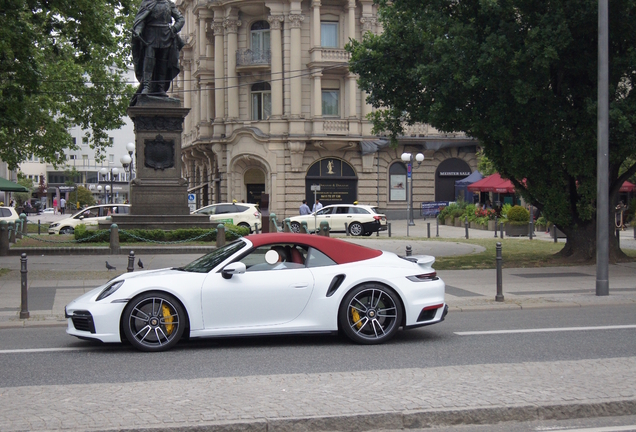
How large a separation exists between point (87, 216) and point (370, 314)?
29058 millimetres

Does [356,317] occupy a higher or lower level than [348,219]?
lower

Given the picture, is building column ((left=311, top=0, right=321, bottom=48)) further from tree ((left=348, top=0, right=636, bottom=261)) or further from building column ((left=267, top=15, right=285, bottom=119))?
tree ((left=348, top=0, right=636, bottom=261))

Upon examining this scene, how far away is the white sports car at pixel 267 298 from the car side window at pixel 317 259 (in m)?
0.01

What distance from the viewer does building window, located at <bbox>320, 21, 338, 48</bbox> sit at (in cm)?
4828

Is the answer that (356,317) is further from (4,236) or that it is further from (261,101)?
(261,101)

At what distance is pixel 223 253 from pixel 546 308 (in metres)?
5.82

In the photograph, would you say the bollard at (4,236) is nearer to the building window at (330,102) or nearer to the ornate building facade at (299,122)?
the ornate building facade at (299,122)

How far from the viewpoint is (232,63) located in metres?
48.6

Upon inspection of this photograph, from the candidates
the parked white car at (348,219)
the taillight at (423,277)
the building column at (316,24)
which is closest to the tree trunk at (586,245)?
the taillight at (423,277)

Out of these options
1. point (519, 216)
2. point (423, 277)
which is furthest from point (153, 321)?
point (519, 216)

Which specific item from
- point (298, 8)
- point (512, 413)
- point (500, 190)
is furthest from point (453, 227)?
point (512, 413)

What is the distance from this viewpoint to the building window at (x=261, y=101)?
160 ft

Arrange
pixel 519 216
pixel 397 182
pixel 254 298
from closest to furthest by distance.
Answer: pixel 254 298 < pixel 519 216 < pixel 397 182

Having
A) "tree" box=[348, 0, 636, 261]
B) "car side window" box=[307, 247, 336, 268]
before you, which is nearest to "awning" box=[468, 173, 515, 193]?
"tree" box=[348, 0, 636, 261]
